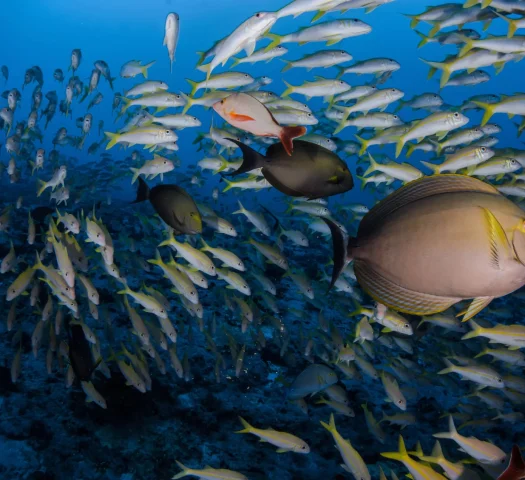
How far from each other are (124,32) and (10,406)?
128 metres

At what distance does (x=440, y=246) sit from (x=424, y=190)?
0.26m

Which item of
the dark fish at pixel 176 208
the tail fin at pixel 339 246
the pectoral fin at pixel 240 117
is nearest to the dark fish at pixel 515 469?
the tail fin at pixel 339 246

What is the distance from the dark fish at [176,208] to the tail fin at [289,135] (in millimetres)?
1505

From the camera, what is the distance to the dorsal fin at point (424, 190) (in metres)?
1.41

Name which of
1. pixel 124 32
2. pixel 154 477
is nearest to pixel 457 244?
pixel 154 477

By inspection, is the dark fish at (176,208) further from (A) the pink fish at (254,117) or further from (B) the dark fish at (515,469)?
(B) the dark fish at (515,469)

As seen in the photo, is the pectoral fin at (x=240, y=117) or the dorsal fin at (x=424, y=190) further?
the pectoral fin at (x=240, y=117)

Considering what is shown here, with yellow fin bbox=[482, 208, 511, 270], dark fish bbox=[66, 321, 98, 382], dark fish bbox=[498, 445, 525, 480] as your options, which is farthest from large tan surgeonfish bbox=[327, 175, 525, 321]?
dark fish bbox=[66, 321, 98, 382]

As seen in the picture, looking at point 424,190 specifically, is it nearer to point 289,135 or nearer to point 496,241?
point 496,241

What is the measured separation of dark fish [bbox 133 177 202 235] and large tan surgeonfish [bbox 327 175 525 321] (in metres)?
2.25

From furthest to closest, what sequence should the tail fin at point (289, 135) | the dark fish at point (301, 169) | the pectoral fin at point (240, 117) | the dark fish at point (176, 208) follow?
the dark fish at point (176, 208) → the dark fish at point (301, 169) → the pectoral fin at point (240, 117) → the tail fin at point (289, 135)

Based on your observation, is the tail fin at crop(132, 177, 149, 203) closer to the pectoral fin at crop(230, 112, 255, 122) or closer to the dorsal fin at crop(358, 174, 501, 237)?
the pectoral fin at crop(230, 112, 255, 122)

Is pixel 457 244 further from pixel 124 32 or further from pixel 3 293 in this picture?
pixel 124 32

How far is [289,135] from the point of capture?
229 cm
